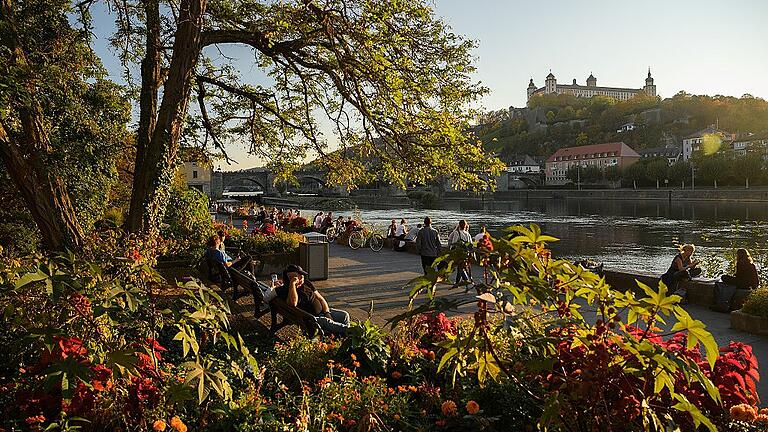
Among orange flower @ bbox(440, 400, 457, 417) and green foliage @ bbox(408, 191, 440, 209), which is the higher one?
green foliage @ bbox(408, 191, 440, 209)

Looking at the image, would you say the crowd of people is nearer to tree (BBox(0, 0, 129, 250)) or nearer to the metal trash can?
the metal trash can

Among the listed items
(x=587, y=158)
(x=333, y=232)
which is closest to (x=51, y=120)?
(x=333, y=232)

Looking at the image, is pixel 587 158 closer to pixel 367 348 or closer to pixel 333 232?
pixel 333 232

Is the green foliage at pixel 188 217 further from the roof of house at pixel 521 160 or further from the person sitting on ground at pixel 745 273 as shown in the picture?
the roof of house at pixel 521 160

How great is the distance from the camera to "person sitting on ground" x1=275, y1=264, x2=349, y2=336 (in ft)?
21.7

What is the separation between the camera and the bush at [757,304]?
766 cm

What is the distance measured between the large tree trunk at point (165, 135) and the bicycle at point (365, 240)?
989cm

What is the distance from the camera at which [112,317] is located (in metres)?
3.24

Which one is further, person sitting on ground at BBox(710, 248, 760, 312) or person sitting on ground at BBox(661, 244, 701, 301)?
person sitting on ground at BBox(661, 244, 701, 301)

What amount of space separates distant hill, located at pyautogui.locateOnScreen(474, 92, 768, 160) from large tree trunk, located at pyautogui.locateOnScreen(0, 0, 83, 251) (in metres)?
121

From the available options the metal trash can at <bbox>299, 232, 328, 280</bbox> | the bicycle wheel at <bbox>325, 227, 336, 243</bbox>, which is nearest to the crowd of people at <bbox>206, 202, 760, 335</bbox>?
the metal trash can at <bbox>299, 232, 328, 280</bbox>

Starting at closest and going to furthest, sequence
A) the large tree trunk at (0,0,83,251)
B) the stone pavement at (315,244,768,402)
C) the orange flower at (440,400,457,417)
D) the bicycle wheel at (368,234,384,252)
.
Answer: the orange flower at (440,400,457,417) < the stone pavement at (315,244,768,402) < the large tree trunk at (0,0,83,251) < the bicycle wheel at (368,234,384,252)

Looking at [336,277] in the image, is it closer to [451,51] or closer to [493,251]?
[451,51]

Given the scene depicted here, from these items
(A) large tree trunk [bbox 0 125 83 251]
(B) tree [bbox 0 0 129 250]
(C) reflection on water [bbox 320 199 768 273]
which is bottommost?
(C) reflection on water [bbox 320 199 768 273]
